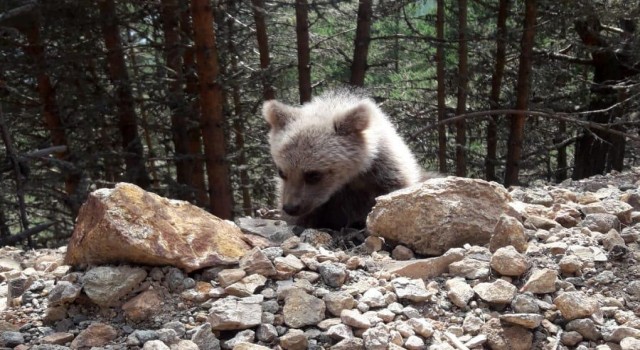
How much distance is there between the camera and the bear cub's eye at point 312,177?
5484 millimetres

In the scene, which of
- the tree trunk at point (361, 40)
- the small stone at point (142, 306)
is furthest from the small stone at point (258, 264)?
the tree trunk at point (361, 40)

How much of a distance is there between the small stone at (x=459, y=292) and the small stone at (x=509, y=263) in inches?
7.7

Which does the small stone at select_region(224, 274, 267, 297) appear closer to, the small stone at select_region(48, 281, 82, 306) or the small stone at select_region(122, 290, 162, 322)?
the small stone at select_region(122, 290, 162, 322)

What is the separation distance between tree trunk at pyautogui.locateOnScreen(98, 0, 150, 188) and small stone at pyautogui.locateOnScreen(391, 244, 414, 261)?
25.2 ft

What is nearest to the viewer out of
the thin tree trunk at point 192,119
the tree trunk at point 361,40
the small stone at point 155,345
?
the small stone at point 155,345

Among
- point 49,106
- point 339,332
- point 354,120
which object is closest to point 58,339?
point 339,332

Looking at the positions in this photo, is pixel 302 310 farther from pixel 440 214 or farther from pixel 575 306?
pixel 440 214

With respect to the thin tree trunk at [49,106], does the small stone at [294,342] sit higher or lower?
lower

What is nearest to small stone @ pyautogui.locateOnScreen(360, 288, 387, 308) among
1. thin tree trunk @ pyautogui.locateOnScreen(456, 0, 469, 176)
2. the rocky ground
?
the rocky ground

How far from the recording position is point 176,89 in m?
11.5

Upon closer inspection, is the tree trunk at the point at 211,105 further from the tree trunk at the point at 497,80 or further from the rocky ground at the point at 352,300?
the tree trunk at the point at 497,80

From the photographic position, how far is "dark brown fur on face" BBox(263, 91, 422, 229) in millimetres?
5469

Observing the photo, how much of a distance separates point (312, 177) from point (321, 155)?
216 mm

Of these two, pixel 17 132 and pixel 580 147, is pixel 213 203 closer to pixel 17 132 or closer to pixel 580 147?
pixel 17 132
